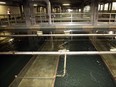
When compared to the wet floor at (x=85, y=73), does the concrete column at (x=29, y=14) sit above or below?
above

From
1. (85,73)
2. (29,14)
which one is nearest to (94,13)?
(29,14)

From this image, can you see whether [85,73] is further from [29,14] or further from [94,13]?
[29,14]

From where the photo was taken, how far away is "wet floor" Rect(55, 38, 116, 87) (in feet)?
10.0

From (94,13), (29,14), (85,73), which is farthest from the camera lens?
(29,14)

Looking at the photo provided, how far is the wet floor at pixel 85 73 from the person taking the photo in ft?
10.0

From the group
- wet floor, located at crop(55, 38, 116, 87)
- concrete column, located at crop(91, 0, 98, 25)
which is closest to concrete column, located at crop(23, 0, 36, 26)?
concrete column, located at crop(91, 0, 98, 25)

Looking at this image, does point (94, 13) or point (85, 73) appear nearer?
point (85, 73)

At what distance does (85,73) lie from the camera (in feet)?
11.5

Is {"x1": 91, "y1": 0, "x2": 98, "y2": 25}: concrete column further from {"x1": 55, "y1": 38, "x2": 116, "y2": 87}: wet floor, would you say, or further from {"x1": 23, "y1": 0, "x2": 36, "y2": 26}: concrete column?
{"x1": 55, "y1": 38, "x2": 116, "y2": 87}: wet floor

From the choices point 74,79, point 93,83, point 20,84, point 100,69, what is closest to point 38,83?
point 20,84

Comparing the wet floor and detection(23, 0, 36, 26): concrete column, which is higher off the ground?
detection(23, 0, 36, 26): concrete column

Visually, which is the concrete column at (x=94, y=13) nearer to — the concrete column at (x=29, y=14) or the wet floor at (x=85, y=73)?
the concrete column at (x=29, y=14)

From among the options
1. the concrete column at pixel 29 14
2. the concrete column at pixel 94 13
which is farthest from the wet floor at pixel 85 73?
the concrete column at pixel 29 14

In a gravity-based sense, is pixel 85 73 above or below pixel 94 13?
below
